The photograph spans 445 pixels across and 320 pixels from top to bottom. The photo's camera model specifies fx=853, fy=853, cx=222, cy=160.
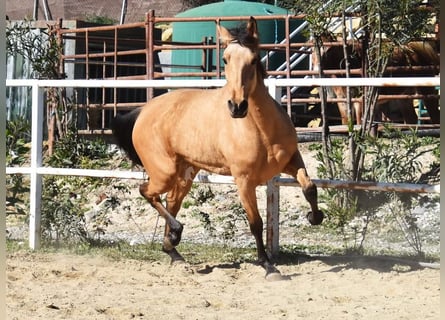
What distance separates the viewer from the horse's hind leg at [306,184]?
620 cm

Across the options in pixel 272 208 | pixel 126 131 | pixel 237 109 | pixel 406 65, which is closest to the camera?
pixel 237 109

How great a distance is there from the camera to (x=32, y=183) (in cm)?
795

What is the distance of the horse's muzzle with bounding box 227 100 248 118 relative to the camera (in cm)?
561

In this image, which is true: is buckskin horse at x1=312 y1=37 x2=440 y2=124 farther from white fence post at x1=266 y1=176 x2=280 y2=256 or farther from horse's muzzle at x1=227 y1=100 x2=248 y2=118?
horse's muzzle at x1=227 y1=100 x2=248 y2=118

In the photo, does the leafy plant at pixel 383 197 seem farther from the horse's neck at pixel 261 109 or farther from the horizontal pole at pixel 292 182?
the horse's neck at pixel 261 109

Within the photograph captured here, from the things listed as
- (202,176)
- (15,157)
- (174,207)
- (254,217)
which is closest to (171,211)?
(174,207)

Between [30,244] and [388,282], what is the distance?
3.59 metres

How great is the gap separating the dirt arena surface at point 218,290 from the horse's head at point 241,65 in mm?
1251

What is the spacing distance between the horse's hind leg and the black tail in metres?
1.66

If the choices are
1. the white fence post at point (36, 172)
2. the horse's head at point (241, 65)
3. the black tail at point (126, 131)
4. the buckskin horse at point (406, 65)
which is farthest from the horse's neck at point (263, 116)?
the buckskin horse at point (406, 65)

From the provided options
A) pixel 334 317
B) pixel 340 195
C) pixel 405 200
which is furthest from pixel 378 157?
pixel 334 317

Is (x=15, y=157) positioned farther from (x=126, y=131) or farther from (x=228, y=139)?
(x=228, y=139)

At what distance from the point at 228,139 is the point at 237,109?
0.74 meters

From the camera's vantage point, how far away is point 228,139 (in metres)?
6.34
